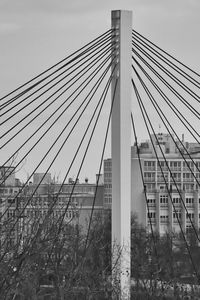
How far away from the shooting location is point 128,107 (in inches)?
204

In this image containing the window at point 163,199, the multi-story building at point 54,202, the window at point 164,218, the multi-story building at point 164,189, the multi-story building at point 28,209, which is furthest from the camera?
the window at point 163,199

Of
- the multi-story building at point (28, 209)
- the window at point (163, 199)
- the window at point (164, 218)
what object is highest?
the window at point (163, 199)

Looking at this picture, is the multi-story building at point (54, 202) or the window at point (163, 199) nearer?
the multi-story building at point (54, 202)

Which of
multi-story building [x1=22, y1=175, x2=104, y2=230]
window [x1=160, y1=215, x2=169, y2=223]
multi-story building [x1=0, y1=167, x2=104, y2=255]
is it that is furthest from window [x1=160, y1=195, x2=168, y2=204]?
multi-story building [x1=0, y1=167, x2=104, y2=255]

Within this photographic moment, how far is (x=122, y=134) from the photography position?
16.9 feet

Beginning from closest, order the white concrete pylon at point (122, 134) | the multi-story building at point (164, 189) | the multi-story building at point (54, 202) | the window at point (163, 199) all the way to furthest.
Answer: the white concrete pylon at point (122, 134) → the multi-story building at point (54, 202) → the multi-story building at point (164, 189) → the window at point (163, 199)

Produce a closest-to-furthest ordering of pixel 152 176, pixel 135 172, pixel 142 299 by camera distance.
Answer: pixel 142 299 → pixel 135 172 → pixel 152 176

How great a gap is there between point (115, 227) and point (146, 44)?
131cm

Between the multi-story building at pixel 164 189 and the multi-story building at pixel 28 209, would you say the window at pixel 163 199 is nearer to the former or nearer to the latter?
the multi-story building at pixel 164 189

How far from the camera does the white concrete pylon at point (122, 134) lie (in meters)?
5.13

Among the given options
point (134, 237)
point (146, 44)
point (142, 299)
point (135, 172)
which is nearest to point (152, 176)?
point (135, 172)

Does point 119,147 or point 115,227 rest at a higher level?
point 119,147

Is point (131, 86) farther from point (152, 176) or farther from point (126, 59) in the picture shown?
point (152, 176)

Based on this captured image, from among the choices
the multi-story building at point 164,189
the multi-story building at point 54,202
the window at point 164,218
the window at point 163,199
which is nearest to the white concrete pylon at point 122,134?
the multi-story building at point 54,202
